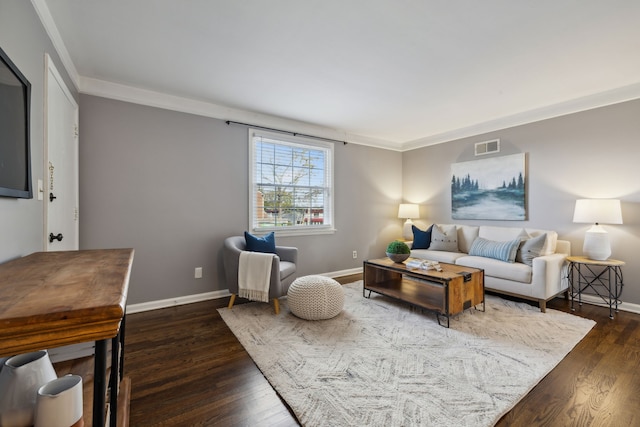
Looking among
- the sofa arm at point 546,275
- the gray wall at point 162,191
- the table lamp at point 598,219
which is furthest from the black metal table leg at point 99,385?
the table lamp at point 598,219

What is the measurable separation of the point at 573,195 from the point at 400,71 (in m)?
2.69

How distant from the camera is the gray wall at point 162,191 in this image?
2.85m

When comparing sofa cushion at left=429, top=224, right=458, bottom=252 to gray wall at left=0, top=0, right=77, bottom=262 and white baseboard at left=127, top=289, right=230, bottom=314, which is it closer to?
white baseboard at left=127, top=289, right=230, bottom=314

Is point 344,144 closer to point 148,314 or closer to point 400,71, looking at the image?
point 400,71

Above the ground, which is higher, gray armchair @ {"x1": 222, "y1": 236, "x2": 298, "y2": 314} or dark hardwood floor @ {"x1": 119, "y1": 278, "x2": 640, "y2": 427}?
gray armchair @ {"x1": 222, "y1": 236, "x2": 298, "y2": 314}

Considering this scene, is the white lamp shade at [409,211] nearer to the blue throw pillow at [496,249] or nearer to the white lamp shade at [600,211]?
the blue throw pillow at [496,249]

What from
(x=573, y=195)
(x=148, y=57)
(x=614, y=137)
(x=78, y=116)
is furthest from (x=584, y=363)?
(x=78, y=116)

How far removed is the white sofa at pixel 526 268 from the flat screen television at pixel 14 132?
13.3 ft

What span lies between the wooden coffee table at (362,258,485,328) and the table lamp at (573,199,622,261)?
3.96 feet

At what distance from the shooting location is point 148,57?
2.43m

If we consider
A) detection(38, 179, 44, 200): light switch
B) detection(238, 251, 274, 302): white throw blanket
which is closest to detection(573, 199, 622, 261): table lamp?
detection(238, 251, 274, 302): white throw blanket

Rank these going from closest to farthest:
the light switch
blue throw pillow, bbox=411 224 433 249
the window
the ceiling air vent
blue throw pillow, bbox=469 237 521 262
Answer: the light switch, blue throw pillow, bbox=469 237 521 262, the window, the ceiling air vent, blue throw pillow, bbox=411 224 433 249

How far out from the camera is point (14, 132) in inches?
50.0

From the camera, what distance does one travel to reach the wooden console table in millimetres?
542
